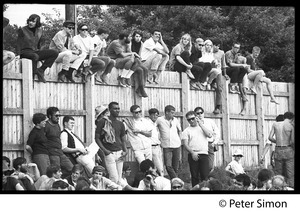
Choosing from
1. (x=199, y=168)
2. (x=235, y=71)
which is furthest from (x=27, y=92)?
(x=235, y=71)

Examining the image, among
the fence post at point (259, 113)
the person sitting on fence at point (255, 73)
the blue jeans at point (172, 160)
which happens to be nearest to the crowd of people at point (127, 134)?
the blue jeans at point (172, 160)

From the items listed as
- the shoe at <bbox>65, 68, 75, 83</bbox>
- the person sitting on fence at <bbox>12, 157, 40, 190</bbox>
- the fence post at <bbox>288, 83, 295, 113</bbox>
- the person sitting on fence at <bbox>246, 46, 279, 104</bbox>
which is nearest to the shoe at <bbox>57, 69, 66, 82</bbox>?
the shoe at <bbox>65, 68, 75, 83</bbox>

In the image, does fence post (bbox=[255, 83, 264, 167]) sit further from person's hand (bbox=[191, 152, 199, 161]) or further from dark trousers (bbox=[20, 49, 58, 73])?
dark trousers (bbox=[20, 49, 58, 73])

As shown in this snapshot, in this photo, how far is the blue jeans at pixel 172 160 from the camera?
1820 centimetres

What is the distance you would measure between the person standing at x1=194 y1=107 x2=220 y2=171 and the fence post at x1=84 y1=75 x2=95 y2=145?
217cm

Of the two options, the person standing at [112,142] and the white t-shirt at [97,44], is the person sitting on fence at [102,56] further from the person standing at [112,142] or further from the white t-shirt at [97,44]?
the person standing at [112,142]

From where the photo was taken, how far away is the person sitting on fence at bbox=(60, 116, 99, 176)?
55.1 ft

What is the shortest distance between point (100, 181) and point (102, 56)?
3.13m

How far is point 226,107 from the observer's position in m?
21.0

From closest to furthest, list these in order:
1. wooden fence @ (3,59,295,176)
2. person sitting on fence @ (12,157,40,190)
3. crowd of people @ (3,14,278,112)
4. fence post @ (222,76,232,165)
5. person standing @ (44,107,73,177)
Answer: person sitting on fence @ (12,157,40,190)
person standing @ (44,107,73,177)
wooden fence @ (3,59,295,176)
crowd of people @ (3,14,278,112)
fence post @ (222,76,232,165)

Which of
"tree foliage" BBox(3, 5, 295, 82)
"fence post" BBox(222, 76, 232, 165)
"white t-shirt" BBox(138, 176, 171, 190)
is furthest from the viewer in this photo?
"tree foliage" BBox(3, 5, 295, 82)

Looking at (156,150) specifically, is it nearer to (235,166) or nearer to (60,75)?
(235,166)

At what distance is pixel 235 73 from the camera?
20938mm

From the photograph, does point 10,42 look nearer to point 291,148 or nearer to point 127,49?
point 127,49
